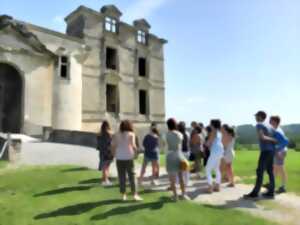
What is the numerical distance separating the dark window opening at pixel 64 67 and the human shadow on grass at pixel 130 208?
18.7 m

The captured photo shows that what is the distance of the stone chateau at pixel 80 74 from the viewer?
21953 mm

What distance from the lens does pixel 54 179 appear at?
9.70m

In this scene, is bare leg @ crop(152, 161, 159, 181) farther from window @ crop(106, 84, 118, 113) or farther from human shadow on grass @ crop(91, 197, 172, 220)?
window @ crop(106, 84, 118, 113)

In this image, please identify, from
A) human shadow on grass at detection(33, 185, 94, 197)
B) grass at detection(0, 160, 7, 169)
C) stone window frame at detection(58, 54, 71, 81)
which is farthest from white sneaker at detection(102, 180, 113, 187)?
stone window frame at detection(58, 54, 71, 81)

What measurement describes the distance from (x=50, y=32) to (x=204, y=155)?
17526mm

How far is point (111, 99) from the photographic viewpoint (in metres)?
30.5

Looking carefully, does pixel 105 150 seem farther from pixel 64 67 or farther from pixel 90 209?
pixel 64 67

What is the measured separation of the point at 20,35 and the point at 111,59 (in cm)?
1014

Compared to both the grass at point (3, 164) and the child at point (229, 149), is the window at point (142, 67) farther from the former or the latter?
the child at point (229, 149)

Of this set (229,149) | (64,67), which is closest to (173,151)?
(229,149)

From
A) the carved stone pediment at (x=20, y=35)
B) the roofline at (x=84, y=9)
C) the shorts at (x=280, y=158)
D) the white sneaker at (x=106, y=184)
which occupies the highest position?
the roofline at (x=84, y=9)

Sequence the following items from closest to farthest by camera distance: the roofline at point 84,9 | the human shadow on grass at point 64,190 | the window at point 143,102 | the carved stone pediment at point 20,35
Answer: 1. the human shadow on grass at point 64,190
2. the carved stone pediment at point 20,35
3. the roofline at point 84,9
4. the window at point 143,102

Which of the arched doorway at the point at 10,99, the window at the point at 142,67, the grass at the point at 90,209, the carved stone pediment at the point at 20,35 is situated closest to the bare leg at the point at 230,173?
the grass at the point at 90,209

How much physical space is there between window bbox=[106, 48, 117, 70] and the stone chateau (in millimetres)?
88
